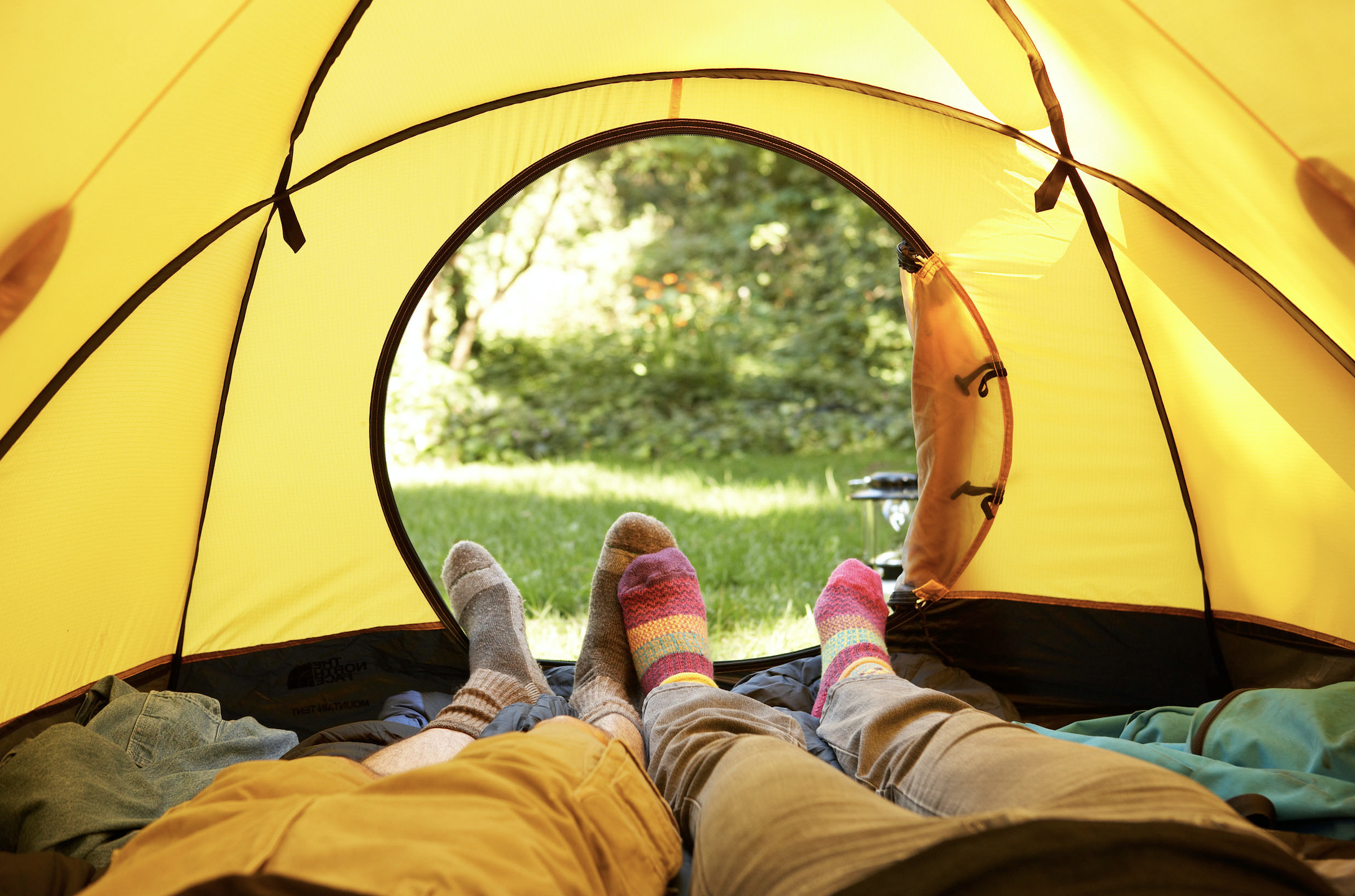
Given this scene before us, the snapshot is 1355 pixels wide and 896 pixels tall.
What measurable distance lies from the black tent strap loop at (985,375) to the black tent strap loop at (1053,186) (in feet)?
1.19

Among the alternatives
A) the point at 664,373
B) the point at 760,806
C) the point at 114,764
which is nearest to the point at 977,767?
the point at 760,806

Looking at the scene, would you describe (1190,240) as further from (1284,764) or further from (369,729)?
(369,729)

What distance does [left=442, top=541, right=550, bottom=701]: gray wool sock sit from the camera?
1.84 metres

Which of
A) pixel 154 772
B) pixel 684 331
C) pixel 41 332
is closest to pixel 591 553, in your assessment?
pixel 154 772

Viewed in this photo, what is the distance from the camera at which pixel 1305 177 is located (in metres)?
1.09

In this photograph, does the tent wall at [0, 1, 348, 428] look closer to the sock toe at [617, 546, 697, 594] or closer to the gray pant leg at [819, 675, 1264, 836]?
the sock toe at [617, 546, 697, 594]

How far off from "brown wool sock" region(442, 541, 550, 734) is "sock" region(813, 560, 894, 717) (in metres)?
0.60

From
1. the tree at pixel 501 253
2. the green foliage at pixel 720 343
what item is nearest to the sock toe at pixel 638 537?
the green foliage at pixel 720 343

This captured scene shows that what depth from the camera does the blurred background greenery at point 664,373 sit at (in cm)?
335

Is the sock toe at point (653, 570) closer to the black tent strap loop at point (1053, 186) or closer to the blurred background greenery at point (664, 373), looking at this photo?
the blurred background greenery at point (664, 373)

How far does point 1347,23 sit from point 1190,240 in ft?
2.12

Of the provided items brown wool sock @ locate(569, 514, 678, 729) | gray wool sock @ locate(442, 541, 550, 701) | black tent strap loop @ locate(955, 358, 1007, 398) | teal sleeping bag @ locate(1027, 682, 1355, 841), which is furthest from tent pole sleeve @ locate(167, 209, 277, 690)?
teal sleeping bag @ locate(1027, 682, 1355, 841)

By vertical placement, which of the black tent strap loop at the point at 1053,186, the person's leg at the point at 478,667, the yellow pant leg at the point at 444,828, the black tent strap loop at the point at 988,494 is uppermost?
the black tent strap loop at the point at 1053,186

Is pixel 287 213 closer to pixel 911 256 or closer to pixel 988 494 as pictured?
pixel 911 256
